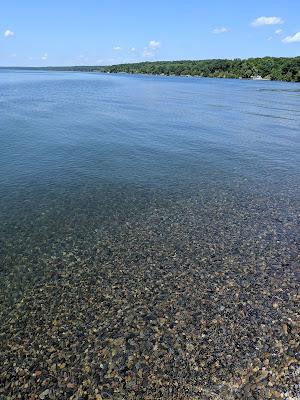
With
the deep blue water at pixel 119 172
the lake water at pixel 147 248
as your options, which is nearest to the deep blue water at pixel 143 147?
the deep blue water at pixel 119 172

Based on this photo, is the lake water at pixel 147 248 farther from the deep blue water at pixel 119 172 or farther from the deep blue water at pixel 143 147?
the deep blue water at pixel 143 147

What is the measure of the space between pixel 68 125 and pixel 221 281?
1467 inches

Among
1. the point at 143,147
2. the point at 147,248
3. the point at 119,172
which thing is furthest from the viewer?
the point at 143,147

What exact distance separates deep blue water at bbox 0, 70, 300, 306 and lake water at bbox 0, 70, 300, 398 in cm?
12

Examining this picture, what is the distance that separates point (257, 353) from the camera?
36.3 ft

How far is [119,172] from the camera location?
28.4m

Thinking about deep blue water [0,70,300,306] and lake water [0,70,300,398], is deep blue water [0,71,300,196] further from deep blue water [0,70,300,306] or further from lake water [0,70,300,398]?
lake water [0,70,300,398]

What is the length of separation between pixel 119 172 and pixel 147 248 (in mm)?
12275

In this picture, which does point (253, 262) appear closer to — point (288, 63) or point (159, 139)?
point (159, 139)

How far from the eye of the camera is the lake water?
11539 millimetres

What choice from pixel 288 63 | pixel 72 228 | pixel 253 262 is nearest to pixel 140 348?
pixel 253 262

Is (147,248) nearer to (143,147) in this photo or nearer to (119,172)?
(119,172)

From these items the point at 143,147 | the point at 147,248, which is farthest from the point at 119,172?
the point at 147,248

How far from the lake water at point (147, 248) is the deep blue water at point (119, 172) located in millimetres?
123
